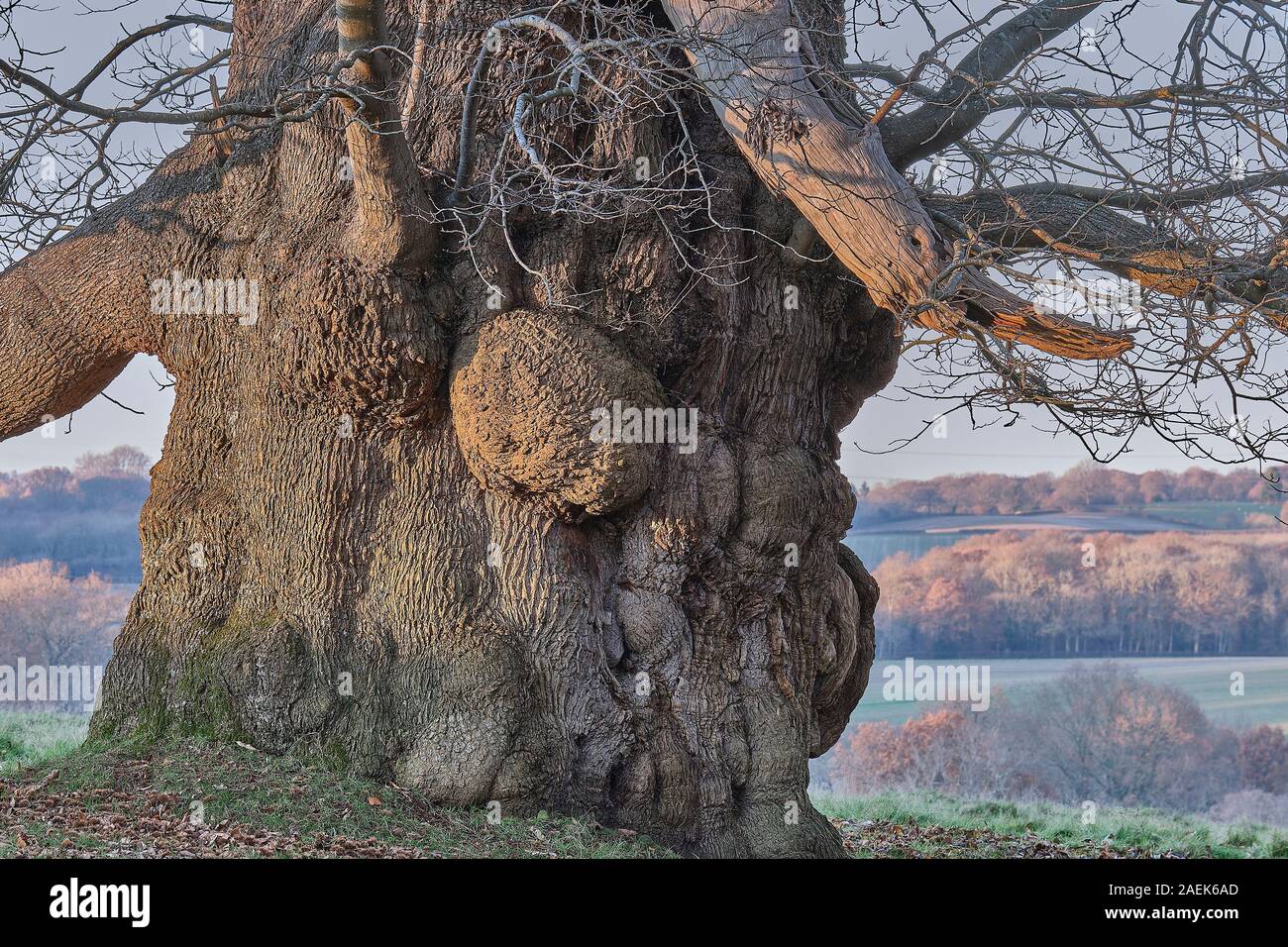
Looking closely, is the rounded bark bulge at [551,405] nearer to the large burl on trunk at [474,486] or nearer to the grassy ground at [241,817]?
the large burl on trunk at [474,486]

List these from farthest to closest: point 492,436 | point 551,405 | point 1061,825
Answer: point 1061,825 → point 492,436 → point 551,405

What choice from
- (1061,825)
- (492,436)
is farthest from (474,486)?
(1061,825)

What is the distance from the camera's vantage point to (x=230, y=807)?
5168 mm

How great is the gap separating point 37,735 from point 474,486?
5.22 m

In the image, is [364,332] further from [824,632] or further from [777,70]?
[824,632]

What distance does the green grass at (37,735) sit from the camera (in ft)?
27.8

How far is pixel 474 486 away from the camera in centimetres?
595

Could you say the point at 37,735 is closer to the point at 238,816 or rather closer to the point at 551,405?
the point at 238,816

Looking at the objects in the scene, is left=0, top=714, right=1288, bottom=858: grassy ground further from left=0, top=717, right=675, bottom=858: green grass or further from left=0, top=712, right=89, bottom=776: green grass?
left=0, top=712, right=89, bottom=776: green grass

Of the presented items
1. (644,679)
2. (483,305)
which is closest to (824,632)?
(644,679)

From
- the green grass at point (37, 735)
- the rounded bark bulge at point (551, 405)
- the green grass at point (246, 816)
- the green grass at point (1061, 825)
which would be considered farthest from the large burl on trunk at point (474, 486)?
the green grass at point (37, 735)

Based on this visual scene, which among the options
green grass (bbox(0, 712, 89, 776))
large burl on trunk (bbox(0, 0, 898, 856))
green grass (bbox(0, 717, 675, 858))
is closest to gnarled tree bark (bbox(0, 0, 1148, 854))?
large burl on trunk (bbox(0, 0, 898, 856))

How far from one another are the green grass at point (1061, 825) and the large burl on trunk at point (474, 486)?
8.00 feet

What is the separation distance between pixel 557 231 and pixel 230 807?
2886mm
